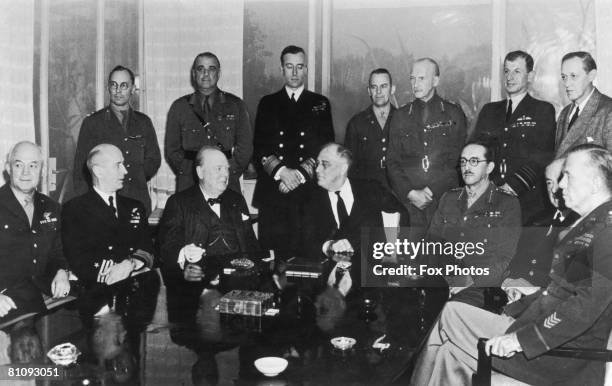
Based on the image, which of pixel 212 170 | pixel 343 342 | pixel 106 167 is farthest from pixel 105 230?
pixel 343 342

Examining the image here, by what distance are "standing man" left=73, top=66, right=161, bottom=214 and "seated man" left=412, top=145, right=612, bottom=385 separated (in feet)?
7.72

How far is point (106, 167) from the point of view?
2.77m

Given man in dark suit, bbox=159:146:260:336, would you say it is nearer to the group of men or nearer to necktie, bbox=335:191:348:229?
the group of men

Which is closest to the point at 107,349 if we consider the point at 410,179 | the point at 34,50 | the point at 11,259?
the point at 11,259

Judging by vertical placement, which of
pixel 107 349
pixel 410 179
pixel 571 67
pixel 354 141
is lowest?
pixel 107 349

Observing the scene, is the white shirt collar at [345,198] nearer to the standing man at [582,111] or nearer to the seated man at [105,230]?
the seated man at [105,230]

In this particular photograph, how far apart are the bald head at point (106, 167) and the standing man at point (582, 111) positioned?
216cm

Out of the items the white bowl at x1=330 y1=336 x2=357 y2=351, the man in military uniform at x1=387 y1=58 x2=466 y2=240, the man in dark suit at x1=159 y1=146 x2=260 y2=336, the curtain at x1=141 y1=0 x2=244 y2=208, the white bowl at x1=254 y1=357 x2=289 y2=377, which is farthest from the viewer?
the curtain at x1=141 y1=0 x2=244 y2=208

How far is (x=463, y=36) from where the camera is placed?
13.4 ft

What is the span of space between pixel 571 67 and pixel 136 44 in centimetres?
303

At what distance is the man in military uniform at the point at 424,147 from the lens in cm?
343

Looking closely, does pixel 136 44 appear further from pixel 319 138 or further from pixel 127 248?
pixel 127 248

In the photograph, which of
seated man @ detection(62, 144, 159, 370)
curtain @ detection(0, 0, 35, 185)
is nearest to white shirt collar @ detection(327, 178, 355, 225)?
seated man @ detection(62, 144, 159, 370)

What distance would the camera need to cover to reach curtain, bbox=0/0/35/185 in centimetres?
307
